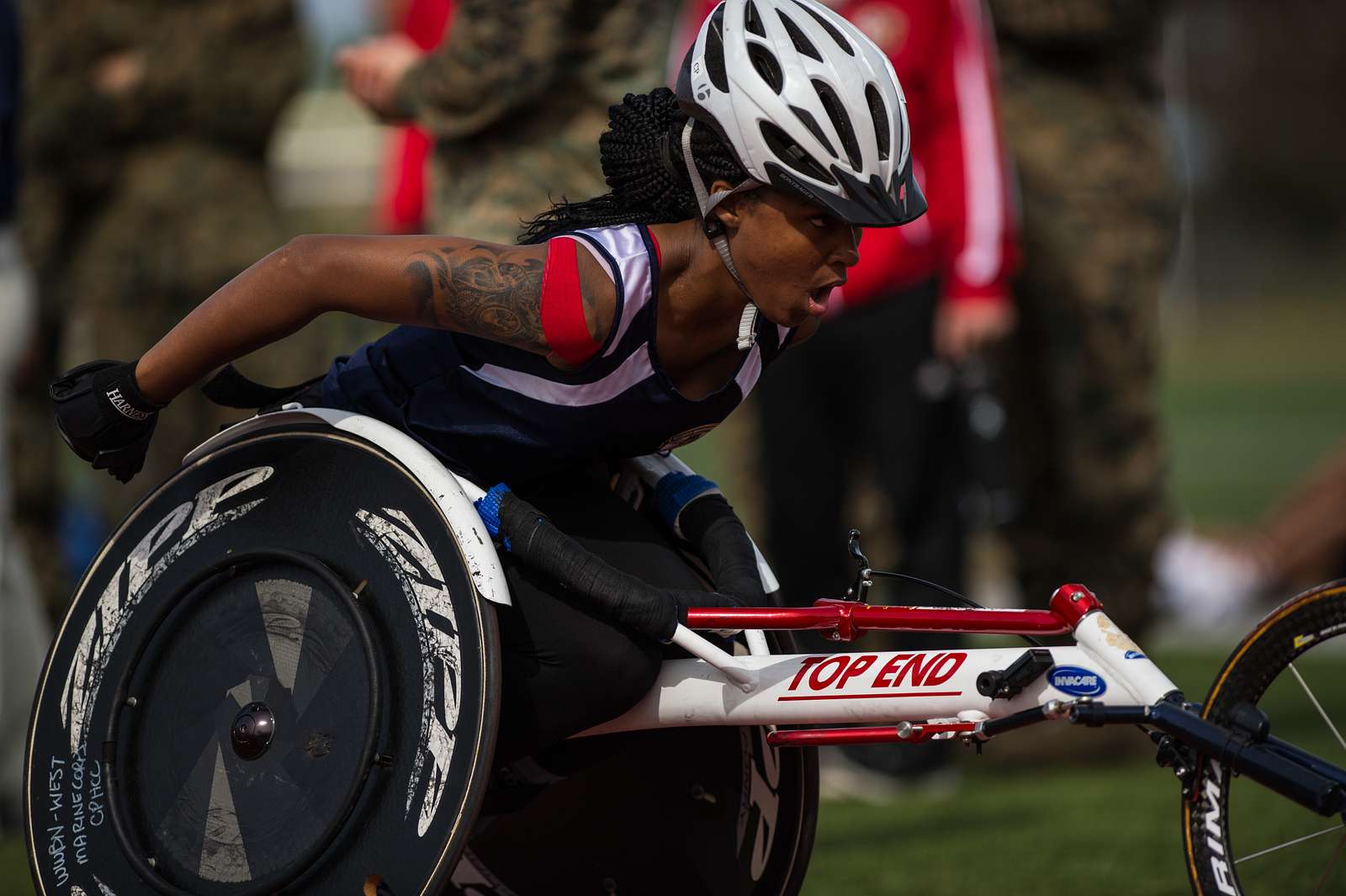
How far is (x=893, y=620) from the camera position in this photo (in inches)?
128

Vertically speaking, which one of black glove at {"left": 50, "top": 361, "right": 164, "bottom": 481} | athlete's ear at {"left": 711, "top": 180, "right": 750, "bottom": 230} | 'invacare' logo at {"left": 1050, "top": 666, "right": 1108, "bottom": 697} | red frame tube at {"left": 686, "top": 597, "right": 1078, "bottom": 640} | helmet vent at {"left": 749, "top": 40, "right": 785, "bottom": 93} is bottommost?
'invacare' logo at {"left": 1050, "top": 666, "right": 1108, "bottom": 697}

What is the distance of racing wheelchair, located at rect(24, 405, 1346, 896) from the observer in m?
3.15

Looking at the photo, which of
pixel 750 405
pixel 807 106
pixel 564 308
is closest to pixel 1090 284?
pixel 750 405

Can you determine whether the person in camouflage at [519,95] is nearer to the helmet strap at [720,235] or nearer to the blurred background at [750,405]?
the blurred background at [750,405]

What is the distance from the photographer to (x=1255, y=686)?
3152 mm

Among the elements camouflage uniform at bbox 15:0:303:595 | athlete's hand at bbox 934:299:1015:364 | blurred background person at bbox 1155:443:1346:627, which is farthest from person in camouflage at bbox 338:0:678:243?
blurred background person at bbox 1155:443:1346:627

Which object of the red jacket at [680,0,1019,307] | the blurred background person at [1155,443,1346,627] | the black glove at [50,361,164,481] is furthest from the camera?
the blurred background person at [1155,443,1346,627]

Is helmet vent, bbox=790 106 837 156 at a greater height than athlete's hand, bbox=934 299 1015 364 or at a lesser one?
lesser

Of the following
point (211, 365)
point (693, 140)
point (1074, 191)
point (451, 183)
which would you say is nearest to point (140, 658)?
point (211, 365)

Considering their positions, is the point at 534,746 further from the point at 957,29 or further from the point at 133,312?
the point at 133,312

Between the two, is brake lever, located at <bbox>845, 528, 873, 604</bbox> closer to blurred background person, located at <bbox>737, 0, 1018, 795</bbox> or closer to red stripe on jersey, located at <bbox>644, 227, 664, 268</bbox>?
red stripe on jersey, located at <bbox>644, 227, 664, 268</bbox>

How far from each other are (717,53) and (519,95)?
1.40m

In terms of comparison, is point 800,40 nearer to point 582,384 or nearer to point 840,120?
point 840,120

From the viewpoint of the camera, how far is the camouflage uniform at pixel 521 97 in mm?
4715
